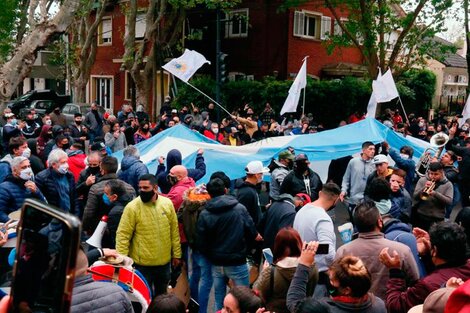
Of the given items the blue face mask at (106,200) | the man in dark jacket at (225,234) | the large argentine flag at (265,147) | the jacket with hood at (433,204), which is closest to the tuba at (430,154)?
the large argentine flag at (265,147)

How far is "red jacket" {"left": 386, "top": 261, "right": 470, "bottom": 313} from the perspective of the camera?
3.68 meters

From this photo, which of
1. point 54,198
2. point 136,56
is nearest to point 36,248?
point 54,198

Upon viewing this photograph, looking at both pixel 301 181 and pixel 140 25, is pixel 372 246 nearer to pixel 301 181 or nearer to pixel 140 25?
pixel 301 181

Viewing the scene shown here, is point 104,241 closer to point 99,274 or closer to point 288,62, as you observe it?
point 99,274

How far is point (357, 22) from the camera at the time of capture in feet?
68.7

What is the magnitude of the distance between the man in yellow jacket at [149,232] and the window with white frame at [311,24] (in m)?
22.7

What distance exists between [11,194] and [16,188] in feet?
0.31

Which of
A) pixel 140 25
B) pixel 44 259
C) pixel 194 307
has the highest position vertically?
pixel 140 25

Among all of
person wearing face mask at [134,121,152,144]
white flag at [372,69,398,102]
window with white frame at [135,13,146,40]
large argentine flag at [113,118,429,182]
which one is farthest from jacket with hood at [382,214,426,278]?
window with white frame at [135,13,146,40]

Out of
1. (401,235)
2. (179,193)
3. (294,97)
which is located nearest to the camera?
(401,235)

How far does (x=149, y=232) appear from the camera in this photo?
558 centimetres

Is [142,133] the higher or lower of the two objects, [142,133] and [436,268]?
the lower

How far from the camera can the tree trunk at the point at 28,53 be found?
11.7m

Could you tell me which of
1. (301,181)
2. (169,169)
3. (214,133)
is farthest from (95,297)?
(214,133)
